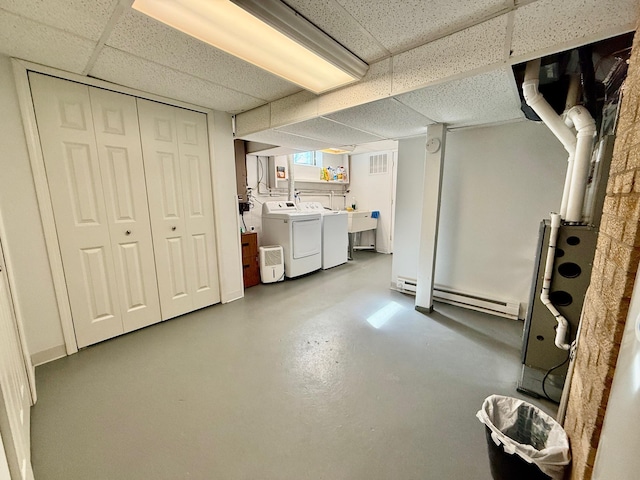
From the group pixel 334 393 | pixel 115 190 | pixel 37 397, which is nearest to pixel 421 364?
pixel 334 393

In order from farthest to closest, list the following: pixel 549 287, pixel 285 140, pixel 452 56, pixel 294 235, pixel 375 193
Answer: pixel 375 193 < pixel 294 235 < pixel 285 140 < pixel 549 287 < pixel 452 56

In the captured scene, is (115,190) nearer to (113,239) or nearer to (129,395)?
(113,239)

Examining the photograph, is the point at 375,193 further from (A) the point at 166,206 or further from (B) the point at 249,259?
(A) the point at 166,206

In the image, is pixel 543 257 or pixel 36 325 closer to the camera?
pixel 543 257

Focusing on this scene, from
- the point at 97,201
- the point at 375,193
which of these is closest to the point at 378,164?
the point at 375,193

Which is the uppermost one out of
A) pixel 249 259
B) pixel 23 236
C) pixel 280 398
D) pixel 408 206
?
pixel 408 206

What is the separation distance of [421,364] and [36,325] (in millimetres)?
2933

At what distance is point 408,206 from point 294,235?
1.65m

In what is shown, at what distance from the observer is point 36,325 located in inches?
75.1

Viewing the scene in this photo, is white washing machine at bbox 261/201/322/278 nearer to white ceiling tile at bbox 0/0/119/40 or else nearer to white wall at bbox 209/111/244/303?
white wall at bbox 209/111/244/303

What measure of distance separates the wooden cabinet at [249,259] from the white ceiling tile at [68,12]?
2.41 m

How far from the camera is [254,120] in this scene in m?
2.65

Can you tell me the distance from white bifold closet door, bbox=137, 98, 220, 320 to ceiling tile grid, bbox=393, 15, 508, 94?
80.4 inches

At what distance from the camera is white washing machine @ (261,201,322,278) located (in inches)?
Answer: 149
